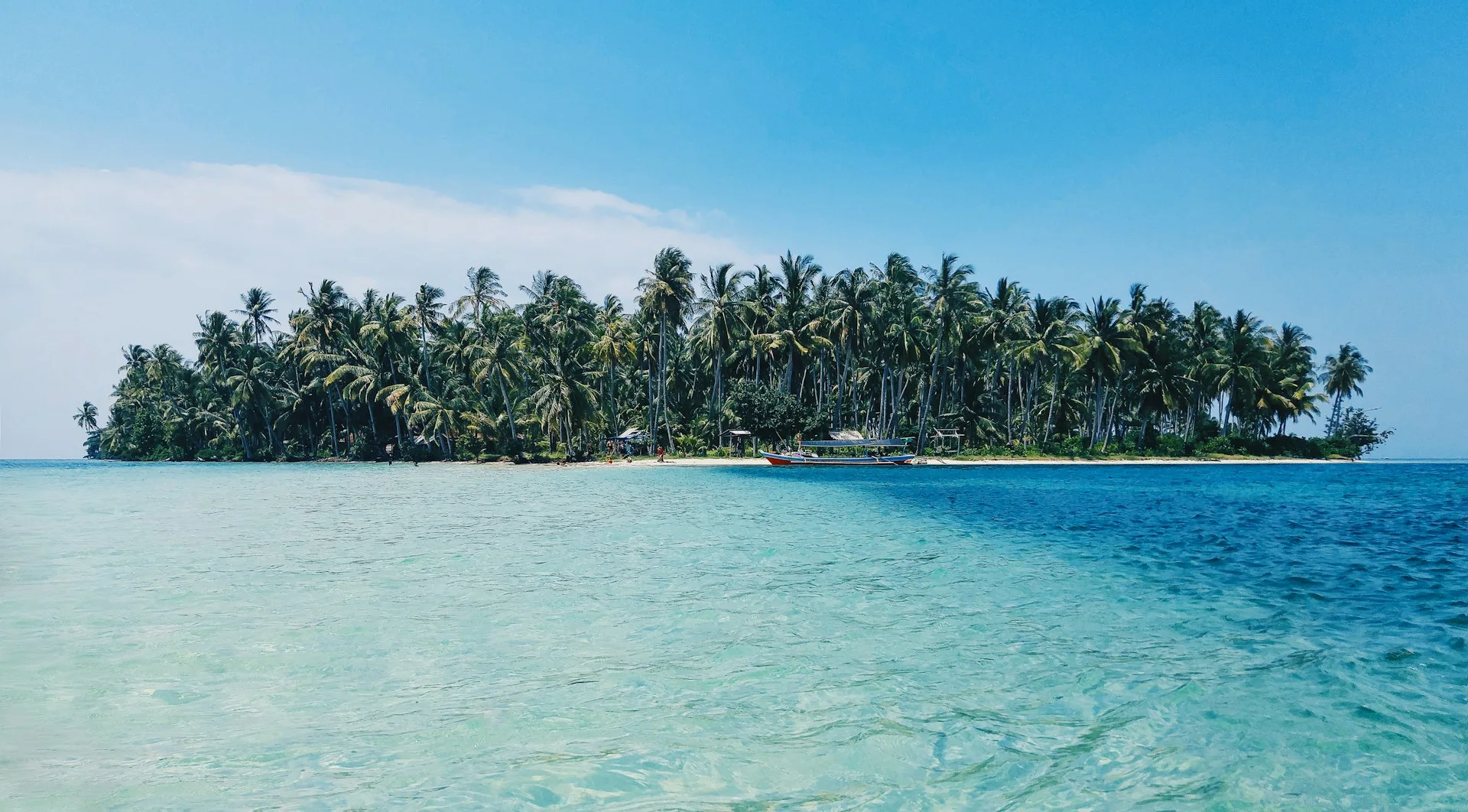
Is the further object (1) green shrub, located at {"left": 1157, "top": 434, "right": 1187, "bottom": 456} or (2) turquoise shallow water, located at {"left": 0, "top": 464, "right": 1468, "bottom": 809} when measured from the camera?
(1) green shrub, located at {"left": 1157, "top": 434, "right": 1187, "bottom": 456}

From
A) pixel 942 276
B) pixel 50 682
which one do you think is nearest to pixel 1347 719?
pixel 50 682

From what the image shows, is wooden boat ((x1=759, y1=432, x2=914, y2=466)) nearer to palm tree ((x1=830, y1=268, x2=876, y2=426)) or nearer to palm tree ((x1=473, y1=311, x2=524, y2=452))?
palm tree ((x1=830, y1=268, x2=876, y2=426))

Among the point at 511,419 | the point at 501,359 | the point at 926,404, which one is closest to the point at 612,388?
the point at 511,419

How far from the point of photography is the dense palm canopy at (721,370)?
58844 mm

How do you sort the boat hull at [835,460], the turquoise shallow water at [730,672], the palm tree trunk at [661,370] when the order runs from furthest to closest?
the palm tree trunk at [661,370]
the boat hull at [835,460]
the turquoise shallow water at [730,672]

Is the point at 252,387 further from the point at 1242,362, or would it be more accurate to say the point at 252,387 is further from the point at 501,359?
the point at 1242,362

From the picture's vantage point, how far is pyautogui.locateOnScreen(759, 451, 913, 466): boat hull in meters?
52.6

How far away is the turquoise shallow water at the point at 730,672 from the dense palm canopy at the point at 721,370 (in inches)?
1700

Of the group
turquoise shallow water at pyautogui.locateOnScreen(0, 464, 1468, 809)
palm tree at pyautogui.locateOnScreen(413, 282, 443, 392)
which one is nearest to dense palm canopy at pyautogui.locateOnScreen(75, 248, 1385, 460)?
palm tree at pyautogui.locateOnScreen(413, 282, 443, 392)

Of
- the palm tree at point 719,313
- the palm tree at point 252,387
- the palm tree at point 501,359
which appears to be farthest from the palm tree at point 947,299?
the palm tree at point 252,387

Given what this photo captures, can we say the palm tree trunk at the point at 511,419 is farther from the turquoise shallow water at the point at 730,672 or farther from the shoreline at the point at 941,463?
the turquoise shallow water at the point at 730,672

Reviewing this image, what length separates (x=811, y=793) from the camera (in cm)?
450

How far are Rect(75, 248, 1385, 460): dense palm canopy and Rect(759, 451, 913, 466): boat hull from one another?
5.74m

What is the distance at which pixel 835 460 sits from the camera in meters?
52.1
